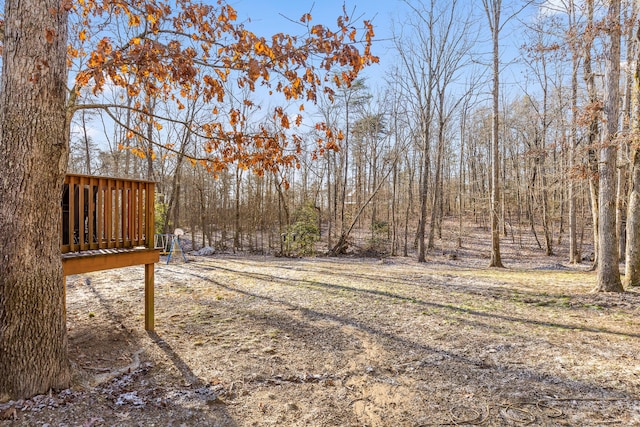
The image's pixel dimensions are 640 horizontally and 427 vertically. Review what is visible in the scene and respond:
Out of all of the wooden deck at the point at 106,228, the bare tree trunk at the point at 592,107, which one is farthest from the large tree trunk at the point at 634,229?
the wooden deck at the point at 106,228

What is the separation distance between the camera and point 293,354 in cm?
351

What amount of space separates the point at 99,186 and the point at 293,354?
2.74 metres

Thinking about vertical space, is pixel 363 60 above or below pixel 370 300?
above

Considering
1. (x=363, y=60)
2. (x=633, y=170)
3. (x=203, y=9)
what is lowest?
(x=633, y=170)

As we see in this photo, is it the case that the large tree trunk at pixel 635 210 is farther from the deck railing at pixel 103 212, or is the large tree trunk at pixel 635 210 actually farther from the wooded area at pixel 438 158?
the deck railing at pixel 103 212

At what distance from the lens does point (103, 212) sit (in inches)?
157

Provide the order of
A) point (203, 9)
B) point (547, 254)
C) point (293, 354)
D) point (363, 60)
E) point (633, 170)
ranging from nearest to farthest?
point (363, 60) < point (203, 9) < point (293, 354) < point (633, 170) < point (547, 254)

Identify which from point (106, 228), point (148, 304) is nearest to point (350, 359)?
point (148, 304)

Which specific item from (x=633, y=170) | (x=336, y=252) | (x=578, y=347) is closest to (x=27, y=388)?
(x=578, y=347)

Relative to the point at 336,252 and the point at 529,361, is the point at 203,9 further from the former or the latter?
the point at 336,252

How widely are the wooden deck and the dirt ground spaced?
0.85 m

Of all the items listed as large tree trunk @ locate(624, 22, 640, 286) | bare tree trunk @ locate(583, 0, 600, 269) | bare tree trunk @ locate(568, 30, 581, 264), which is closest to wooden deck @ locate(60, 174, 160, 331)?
bare tree trunk @ locate(583, 0, 600, 269)

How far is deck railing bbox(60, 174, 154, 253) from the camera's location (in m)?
3.62

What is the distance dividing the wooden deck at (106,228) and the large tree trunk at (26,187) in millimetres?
807
